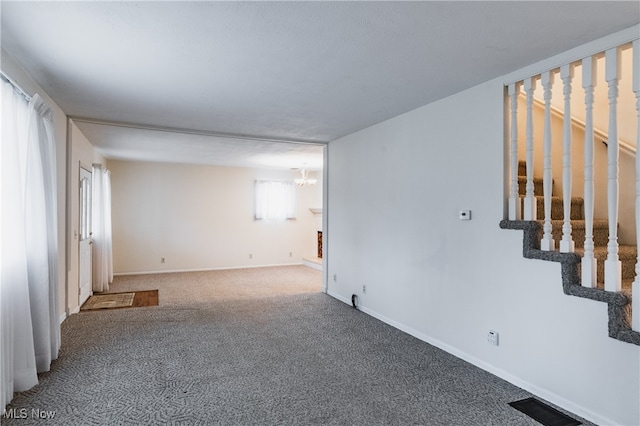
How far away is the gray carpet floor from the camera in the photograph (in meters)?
2.37

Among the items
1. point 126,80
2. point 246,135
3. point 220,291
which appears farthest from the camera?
point 220,291

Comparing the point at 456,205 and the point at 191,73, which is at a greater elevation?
the point at 191,73

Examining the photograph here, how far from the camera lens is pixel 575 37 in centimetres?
233

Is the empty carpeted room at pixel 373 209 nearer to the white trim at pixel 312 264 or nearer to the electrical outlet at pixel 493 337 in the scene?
the electrical outlet at pixel 493 337

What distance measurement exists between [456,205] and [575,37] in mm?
1519

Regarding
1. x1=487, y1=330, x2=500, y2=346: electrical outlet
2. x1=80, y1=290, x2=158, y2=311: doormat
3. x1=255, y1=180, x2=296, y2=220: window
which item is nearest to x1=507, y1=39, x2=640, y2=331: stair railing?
x1=487, y1=330, x2=500, y2=346: electrical outlet

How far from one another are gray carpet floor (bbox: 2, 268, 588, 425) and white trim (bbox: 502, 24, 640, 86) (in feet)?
7.74

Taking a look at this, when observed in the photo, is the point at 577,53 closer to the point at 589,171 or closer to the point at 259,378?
the point at 589,171

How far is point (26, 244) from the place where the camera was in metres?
2.74

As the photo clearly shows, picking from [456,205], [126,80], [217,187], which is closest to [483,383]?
[456,205]

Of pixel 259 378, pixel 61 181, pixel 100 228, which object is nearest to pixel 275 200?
pixel 100 228

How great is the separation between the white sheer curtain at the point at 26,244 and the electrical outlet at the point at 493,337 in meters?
3.45

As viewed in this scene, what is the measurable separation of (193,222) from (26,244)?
5.59 meters

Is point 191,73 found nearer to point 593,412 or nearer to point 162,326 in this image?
point 162,326
